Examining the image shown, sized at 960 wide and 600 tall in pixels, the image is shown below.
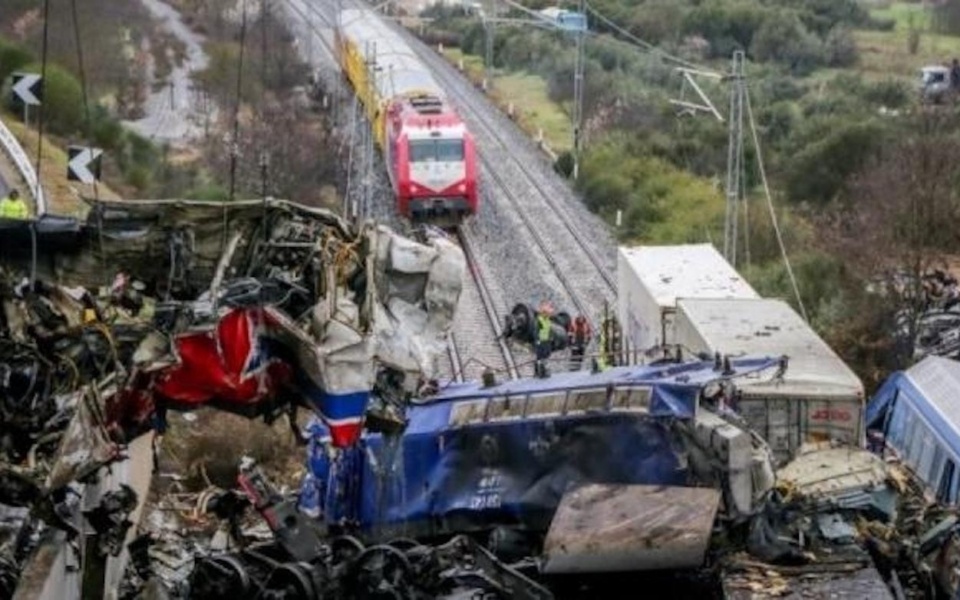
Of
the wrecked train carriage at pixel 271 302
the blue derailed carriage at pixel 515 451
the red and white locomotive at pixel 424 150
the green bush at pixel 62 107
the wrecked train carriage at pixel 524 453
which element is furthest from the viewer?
the green bush at pixel 62 107

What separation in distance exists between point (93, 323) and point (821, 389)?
298 inches

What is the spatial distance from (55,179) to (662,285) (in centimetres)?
1481

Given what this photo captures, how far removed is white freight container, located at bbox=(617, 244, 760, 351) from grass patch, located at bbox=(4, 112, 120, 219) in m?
8.94

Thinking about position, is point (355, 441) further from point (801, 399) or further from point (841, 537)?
point (801, 399)

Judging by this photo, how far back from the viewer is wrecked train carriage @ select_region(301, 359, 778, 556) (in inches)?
591

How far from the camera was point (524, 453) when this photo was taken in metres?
15.6

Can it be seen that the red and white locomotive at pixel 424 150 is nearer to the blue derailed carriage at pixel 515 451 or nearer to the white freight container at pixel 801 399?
the white freight container at pixel 801 399

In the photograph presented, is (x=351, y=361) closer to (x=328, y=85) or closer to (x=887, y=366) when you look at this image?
(x=887, y=366)

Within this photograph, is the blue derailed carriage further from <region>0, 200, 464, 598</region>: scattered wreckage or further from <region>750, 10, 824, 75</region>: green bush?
<region>750, 10, 824, 75</region>: green bush

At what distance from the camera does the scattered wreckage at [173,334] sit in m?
12.3

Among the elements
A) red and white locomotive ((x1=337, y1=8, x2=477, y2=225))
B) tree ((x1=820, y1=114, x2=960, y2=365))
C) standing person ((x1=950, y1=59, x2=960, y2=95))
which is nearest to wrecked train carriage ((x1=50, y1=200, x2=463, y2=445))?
tree ((x1=820, y1=114, x2=960, y2=365))

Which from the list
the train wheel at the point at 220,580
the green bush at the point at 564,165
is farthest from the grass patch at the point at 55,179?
the train wheel at the point at 220,580

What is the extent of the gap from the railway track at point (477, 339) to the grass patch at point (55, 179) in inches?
253

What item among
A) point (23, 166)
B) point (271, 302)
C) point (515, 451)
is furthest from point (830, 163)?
point (271, 302)
